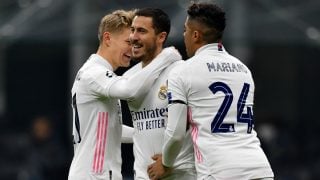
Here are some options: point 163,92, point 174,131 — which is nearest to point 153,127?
point 163,92

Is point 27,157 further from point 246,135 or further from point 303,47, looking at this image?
point 246,135

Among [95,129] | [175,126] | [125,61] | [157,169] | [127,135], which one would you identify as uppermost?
[125,61]

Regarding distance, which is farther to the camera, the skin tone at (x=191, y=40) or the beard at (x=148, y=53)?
the beard at (x=148, y=53)

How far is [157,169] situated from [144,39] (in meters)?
0.99

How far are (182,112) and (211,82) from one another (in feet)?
0.99

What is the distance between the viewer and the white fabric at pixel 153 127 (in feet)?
33.1

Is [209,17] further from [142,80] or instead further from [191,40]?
[142,80]

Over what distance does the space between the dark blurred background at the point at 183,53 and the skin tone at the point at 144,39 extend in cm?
649

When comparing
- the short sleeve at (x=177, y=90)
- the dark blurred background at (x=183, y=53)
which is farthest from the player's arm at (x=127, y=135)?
the dark blurred background at (x=183, y=53)

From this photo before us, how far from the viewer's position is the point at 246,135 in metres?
9.80

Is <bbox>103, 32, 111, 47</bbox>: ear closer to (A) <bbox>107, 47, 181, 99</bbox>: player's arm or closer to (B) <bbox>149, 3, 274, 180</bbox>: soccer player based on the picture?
(A) <bbox>107, 47, 181, 99</bbox>: player's arm

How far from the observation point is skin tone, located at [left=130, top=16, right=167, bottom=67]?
10.2 metres

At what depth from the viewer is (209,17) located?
982 cm

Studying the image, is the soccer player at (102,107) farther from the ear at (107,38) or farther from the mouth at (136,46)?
the mouth at (136,46)
